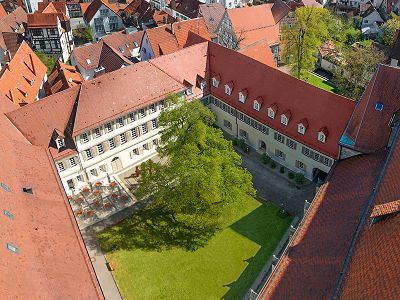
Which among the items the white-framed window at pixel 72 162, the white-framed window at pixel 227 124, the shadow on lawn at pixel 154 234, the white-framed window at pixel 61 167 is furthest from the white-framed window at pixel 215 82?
the white-framed window at pixel 61 167

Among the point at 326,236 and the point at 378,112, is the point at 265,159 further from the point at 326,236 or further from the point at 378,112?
the point at 326,236

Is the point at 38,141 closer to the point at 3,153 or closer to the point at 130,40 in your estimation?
the point at 3,153

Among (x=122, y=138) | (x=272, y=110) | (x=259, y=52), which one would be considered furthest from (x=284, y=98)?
(x=122, y=138)

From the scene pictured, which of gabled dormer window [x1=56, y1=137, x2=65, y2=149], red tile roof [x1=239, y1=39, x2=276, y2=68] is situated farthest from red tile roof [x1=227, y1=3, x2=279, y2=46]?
gabled dormer window [x1=56, y1=137, x2=65, y2=149]

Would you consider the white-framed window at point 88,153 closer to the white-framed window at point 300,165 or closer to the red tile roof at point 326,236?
the white-framed window at point 300,165

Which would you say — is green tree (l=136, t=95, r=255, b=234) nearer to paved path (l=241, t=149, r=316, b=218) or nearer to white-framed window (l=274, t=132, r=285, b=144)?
paved path (l=241, t=149, r=316, b=218)
